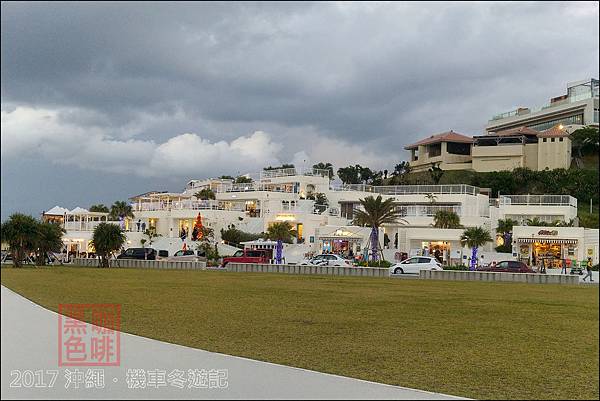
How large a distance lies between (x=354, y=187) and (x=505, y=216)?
14433 millimetres

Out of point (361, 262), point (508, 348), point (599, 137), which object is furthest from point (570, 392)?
point (599, 137)

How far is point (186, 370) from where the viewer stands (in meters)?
6.85

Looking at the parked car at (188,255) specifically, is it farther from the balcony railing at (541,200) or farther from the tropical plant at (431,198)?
the balcony railing at (541,200)

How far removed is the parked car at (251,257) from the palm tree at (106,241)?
7.15m

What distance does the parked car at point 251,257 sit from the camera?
1608 inches

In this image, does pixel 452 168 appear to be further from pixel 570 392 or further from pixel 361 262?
pixel 570 392

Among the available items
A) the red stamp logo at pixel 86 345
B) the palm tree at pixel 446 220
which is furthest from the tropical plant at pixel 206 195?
the red stamp logo at pixel 86 345

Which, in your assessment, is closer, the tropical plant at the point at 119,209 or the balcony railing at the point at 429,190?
the balcony railing at the point at 429,190

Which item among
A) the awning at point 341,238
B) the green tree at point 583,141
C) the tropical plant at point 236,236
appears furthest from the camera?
the green tree at point 583,141

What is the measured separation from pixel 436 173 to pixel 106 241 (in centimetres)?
4909

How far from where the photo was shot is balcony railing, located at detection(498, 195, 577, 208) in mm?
52125

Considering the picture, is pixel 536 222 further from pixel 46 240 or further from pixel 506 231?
pixel 46 240

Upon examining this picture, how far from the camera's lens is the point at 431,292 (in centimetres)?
2211

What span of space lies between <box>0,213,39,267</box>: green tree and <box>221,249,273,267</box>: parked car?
11.7 metres
